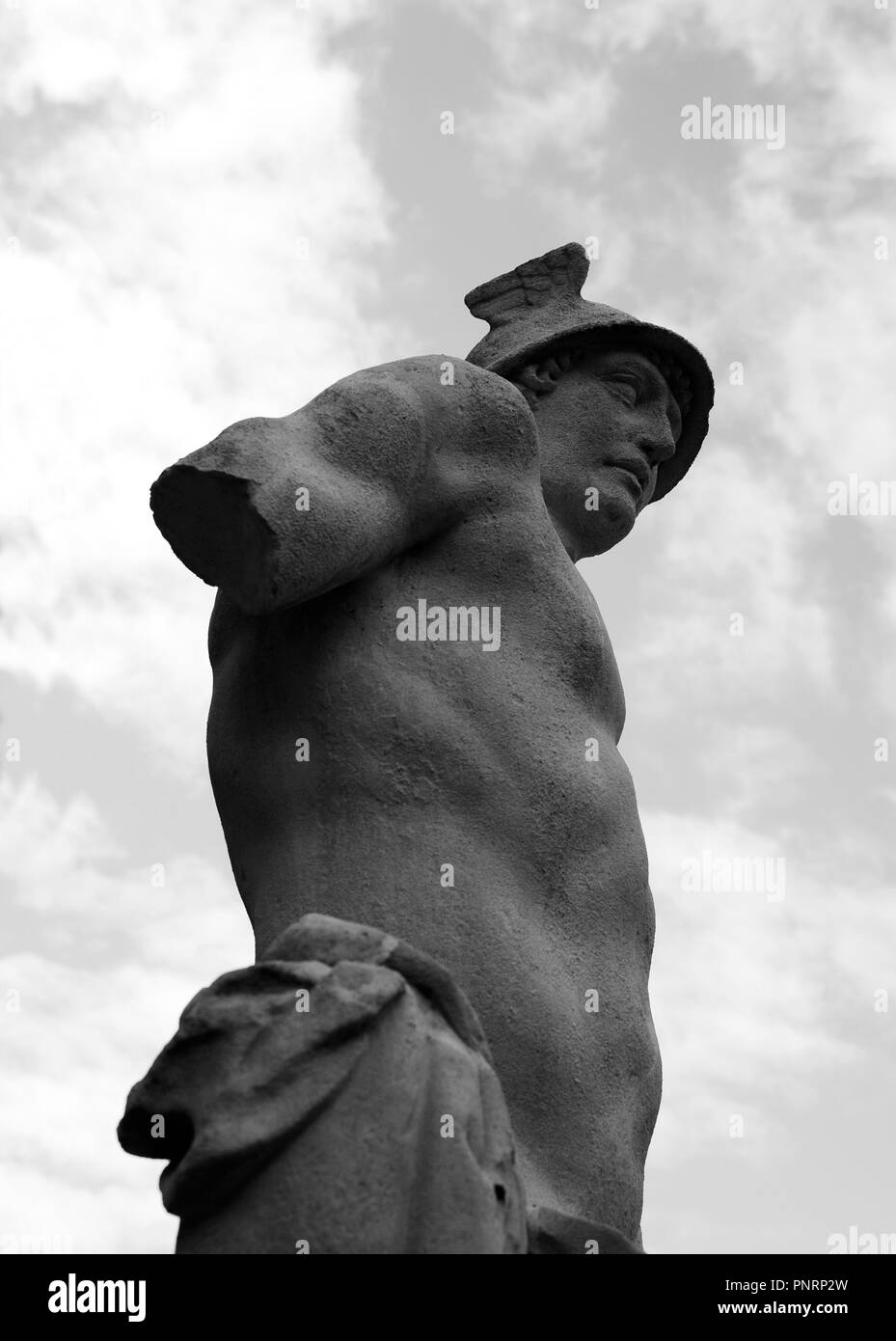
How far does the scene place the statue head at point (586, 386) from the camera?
702cm

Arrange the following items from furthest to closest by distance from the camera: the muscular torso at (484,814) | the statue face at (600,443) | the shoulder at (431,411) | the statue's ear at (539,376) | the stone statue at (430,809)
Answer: the statue's ear at (539,376) → the statue face at (600,443) → the shoulder at (431,411) → the muscular torso at (484,814) → the stone statue at (430,809)

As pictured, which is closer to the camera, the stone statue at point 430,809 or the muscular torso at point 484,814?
the stone statue at point 430,809

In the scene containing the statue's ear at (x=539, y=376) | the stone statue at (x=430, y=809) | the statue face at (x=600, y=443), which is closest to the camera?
the stone statue at (x=430, y=809)

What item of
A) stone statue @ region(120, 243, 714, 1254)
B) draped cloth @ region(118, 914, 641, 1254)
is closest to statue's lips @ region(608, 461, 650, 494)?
stone statue @ region(120, 243, 714, 1254)

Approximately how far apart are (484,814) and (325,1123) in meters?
1.47

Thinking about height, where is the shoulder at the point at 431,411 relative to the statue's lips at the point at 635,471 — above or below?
below

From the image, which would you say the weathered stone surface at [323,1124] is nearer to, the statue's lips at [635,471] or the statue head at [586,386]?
the statue head at [586,386]

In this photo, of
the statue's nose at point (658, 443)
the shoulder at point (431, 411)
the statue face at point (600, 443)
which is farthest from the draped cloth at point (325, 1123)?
the statue's nose at point (658, 443)

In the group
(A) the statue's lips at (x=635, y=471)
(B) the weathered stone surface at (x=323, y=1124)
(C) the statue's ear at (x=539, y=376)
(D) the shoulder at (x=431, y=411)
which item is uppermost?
(C) the statue's ear at (x=539, y=376)

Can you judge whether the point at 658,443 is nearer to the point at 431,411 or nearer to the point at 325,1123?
the point at 431,411

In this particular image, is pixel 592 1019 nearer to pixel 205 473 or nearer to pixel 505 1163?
pixel 505 1163

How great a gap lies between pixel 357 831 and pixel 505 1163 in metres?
1.24

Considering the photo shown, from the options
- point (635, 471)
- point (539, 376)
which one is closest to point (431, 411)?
point (539, 376)

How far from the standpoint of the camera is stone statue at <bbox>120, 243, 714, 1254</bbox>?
184 inches
